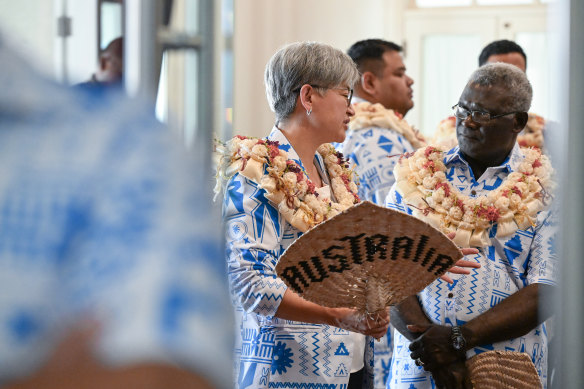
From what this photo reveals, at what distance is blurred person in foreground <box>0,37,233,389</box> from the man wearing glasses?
1.96 m

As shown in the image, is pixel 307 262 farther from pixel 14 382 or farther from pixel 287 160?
pixel 14 382

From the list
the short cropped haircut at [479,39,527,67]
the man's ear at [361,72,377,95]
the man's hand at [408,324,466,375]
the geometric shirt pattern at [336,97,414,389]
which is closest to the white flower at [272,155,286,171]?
the man's hand at [408,324,466,375]

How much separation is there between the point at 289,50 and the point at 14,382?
2.09 m

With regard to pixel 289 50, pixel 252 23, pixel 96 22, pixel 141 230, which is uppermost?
pixel 252 23

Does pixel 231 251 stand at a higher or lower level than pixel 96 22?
lower

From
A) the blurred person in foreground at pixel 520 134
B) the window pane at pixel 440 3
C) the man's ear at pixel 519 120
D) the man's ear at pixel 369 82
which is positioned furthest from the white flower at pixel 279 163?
the window pane at pixel 440 3

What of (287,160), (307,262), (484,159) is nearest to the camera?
(307,262)

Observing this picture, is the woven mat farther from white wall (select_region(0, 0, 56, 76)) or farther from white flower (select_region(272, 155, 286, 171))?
white wall (select_region(0, 0, 56, 76))

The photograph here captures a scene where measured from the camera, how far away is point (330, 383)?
2.47 m

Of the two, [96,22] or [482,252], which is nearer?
[96,22]

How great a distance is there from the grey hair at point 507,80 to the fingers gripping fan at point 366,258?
1.13m

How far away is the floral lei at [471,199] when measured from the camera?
278cm

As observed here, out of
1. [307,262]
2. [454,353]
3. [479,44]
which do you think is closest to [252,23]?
[479,44]

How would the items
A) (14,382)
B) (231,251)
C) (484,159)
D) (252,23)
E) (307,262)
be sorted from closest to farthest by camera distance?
(14,382) < (307,262) < (231,251) < (484,159) < (252,23)
